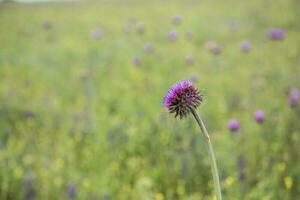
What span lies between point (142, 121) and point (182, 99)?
3.34 m

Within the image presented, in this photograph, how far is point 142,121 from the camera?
15.8 ft

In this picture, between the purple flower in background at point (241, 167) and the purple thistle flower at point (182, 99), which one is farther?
the purple flower in background at point (241, 167)

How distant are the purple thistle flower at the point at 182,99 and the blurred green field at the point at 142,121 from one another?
1856 millimetres

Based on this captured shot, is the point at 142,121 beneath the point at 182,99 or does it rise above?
above

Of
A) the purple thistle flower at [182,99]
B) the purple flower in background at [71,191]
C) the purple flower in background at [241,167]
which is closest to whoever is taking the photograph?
the purple thistle flower at [182,99]

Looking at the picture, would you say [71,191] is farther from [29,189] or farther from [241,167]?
[241,167]

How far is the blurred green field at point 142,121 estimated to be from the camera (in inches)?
140

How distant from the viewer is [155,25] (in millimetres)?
11828

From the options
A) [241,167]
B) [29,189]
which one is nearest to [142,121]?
[241,167]

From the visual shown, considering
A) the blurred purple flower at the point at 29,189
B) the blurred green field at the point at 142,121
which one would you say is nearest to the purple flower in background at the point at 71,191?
the blurred green field at the point at 142,121

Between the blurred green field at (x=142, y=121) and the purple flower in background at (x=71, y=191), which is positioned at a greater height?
the blurred green field at (x=142, y=121)

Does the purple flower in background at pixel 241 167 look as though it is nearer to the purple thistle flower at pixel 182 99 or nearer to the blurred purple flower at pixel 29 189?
the blurred purple flower at pixel 29 189

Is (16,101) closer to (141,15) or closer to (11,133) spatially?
(11,133)

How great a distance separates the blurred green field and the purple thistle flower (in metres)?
1.86
